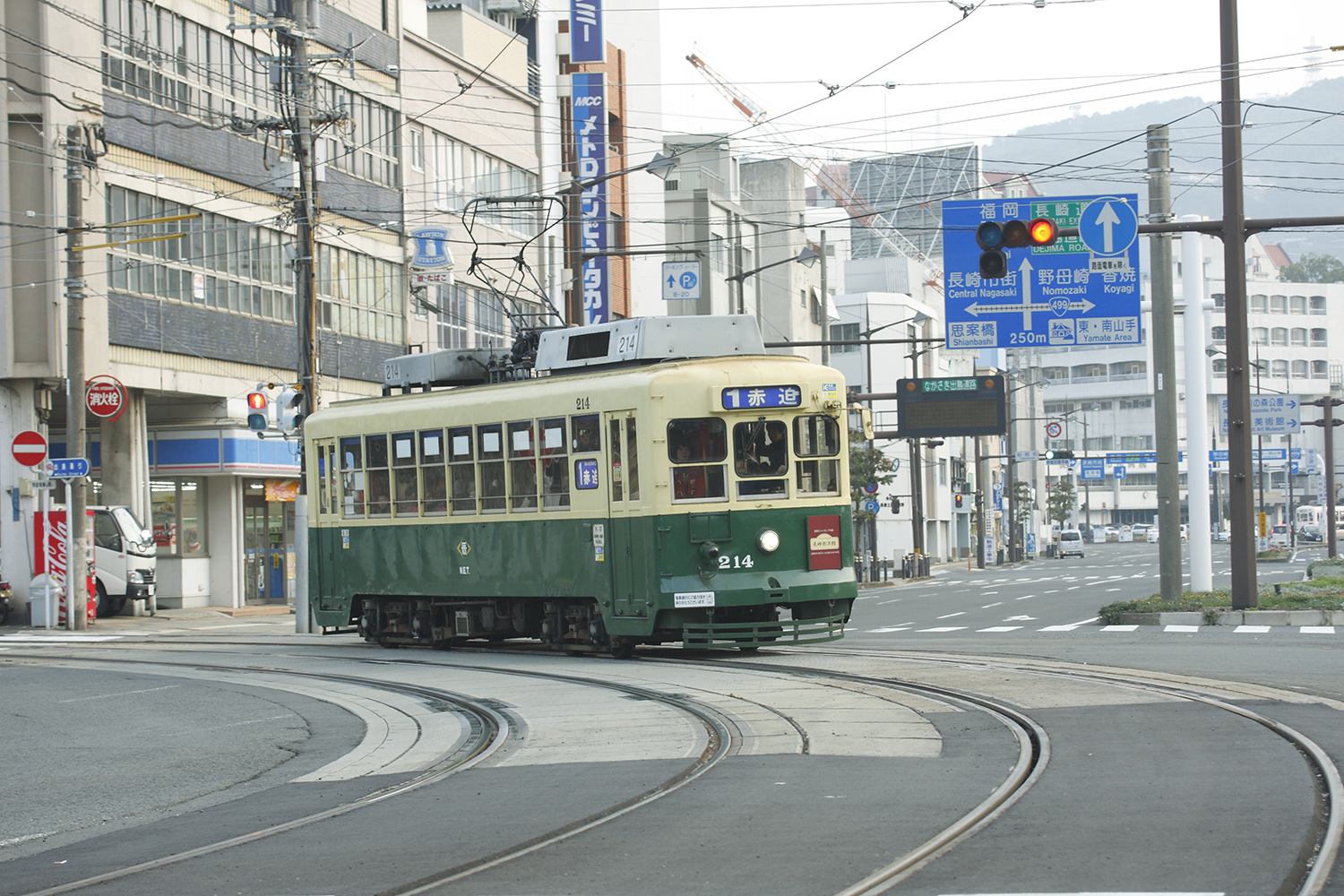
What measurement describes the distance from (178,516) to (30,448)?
787cm

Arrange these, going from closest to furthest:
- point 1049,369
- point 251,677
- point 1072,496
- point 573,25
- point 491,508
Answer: point 251,677
point 491,508
point 573,25
point 1072,496
point 1049,369

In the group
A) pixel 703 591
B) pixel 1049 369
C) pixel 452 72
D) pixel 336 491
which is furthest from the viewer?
pixel 1049 369

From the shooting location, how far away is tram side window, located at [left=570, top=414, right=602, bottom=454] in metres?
16.6

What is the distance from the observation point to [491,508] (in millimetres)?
18031

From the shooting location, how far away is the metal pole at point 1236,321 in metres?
22.3

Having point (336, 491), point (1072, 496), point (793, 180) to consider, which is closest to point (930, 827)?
point (336, 491)

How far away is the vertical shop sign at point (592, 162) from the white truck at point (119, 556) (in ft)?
60.4

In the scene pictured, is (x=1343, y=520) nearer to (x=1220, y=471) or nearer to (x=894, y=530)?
(x=1220, y=471)

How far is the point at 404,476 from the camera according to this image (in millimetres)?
19375

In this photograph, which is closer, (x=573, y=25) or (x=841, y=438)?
(x=841, y=438)

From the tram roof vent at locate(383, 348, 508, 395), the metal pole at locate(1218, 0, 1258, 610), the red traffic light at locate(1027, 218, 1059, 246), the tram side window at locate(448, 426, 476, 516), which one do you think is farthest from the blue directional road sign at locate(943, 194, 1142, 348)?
the tram side window at locate(448, 426, 476, 516)

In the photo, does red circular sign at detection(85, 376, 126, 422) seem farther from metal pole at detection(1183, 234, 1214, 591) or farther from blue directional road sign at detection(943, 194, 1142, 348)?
metal pole at detection(1183, 234, 1214, 591)

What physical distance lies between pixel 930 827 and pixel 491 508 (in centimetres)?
1129

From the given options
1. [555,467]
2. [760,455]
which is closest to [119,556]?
[555,467]
